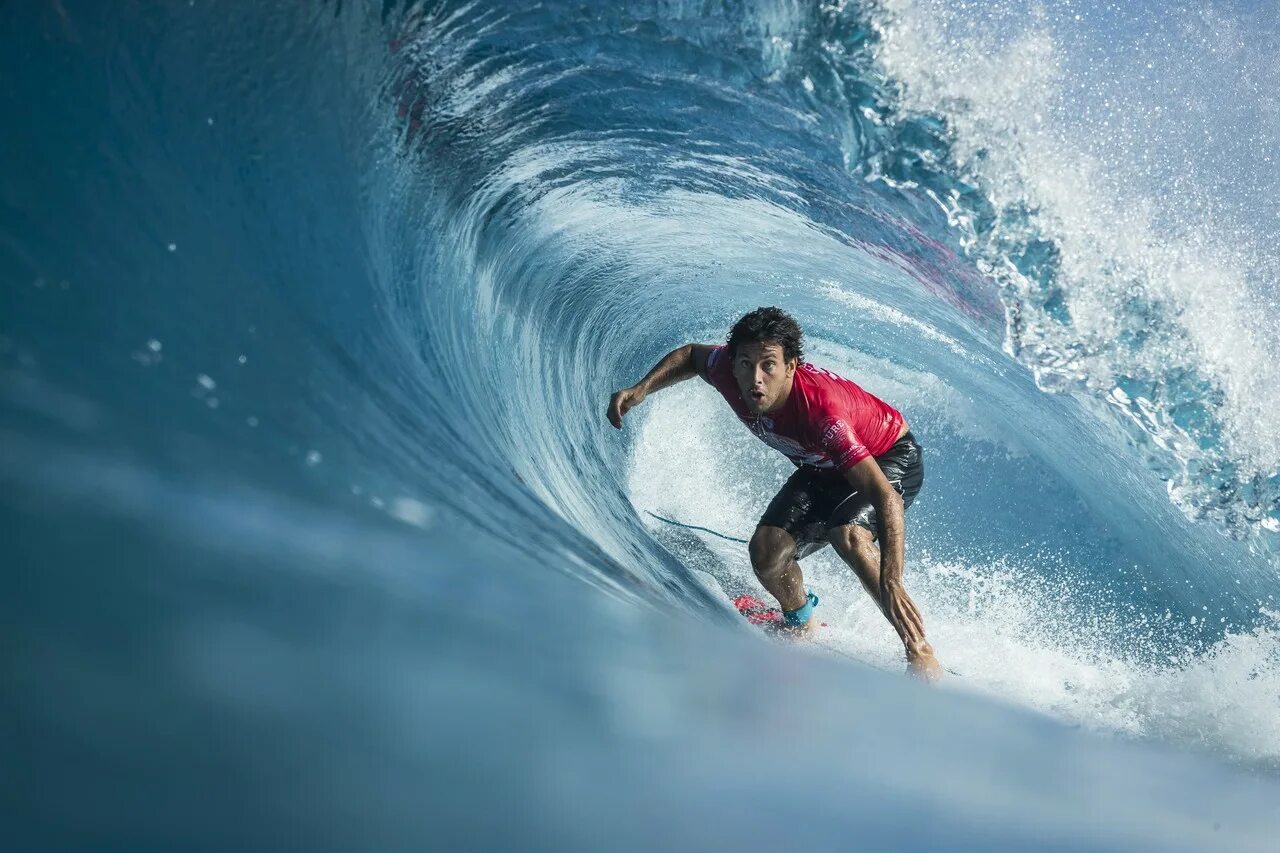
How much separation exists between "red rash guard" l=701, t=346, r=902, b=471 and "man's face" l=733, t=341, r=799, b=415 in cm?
11

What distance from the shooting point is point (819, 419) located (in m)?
3.66

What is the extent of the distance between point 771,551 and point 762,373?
0.82 metres

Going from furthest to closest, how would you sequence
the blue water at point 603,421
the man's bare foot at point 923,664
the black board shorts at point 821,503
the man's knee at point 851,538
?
the black board shorts at point 821,503
the man's knee at point 851,538
the man's bare foot at point 923,664
the blue water at point 603,421

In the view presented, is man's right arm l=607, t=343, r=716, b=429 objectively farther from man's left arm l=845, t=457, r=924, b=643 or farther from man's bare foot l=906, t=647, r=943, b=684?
man's bare foot l=906, t=647, r=943, b=684

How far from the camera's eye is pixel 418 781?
0.92 metres

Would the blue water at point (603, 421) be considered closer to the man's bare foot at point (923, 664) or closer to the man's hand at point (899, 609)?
the man's hand at point (899, 609)

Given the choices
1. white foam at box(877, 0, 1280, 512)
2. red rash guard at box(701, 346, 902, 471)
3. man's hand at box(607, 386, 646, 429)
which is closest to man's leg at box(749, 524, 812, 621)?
red rash guard at box(701, 346, 902, 471)

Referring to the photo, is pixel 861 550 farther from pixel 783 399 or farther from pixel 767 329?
pixel 767 329

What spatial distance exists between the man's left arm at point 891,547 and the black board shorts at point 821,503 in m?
0.44

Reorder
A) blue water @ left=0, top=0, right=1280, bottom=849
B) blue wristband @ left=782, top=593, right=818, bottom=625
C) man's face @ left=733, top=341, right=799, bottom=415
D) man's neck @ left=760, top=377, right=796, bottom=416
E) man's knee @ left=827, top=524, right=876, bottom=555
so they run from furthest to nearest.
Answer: blue wristband @ left=782, top=593, right=818, bottom=625, man's knee @ left=827, top=524, right=876, bottom=555, man's neck @ left=760, top=377, right=796, bottom=416, man's face @ left=733, top=341, right=799, bottom=415, blue water @ left=0, top=0, right=1280, bottom=849

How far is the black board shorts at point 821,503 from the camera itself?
13.0ft

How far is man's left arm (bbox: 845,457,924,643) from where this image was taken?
326 centimetres

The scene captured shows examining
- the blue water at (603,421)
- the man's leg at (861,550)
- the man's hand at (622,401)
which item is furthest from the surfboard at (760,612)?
the man's hand at (622,401)

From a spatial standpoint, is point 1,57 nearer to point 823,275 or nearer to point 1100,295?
point 1100,295
